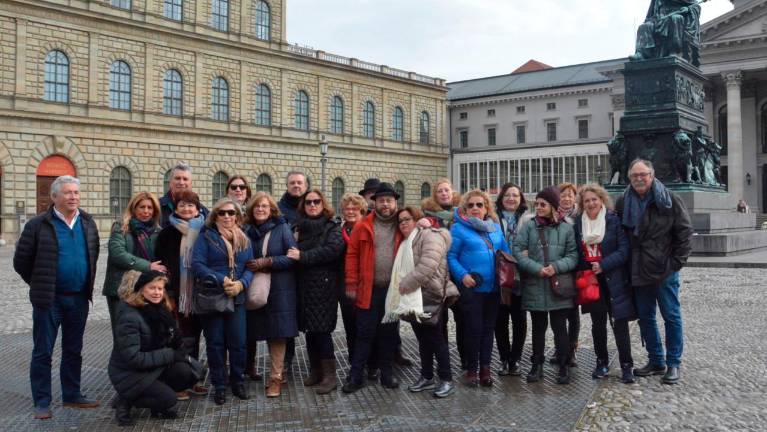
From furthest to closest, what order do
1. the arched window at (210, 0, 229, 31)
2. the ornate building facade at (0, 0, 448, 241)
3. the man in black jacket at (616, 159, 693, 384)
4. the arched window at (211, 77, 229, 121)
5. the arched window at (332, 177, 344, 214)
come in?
1. the arched window at (332, 177, 344, 214)
2. the arched window at (211, 77, 229, 121)
3. the arched window at (210, 0, 229, 31)
4. the ornate building facade at (0, 0, 448, 241)
5. the man in black jacket at (616, 159, 693, 384)

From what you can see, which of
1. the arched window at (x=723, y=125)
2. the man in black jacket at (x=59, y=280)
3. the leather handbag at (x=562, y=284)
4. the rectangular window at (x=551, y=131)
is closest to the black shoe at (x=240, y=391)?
the man in black jacket at (x=59, y=280)

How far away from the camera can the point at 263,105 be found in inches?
1820

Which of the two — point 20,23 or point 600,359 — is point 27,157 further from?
point 600,359

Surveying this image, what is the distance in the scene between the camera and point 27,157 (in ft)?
115

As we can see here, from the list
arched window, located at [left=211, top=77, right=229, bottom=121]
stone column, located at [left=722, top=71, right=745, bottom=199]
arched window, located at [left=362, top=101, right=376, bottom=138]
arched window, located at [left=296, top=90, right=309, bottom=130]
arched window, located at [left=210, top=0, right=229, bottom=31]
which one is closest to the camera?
arched window, located at [left=210, top=0, right=229, bottom=31]

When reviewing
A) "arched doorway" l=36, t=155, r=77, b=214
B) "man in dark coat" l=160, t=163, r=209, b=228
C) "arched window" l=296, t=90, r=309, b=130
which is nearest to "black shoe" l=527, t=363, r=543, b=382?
"man in dark coat" l=160, t=163, r=209, b=228

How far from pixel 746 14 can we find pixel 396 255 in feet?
150

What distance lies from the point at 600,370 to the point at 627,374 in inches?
10.9

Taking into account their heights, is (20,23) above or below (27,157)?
above

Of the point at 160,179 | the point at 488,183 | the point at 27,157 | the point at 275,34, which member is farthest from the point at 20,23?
the point at 488,183

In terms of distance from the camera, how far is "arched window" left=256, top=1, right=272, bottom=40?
45812mm

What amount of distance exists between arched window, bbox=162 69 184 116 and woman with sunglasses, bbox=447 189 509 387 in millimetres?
37420

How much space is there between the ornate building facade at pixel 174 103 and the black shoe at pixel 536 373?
34.2m

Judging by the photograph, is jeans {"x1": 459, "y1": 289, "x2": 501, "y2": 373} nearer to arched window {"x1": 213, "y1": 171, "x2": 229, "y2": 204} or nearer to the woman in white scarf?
the woman in white scarf
